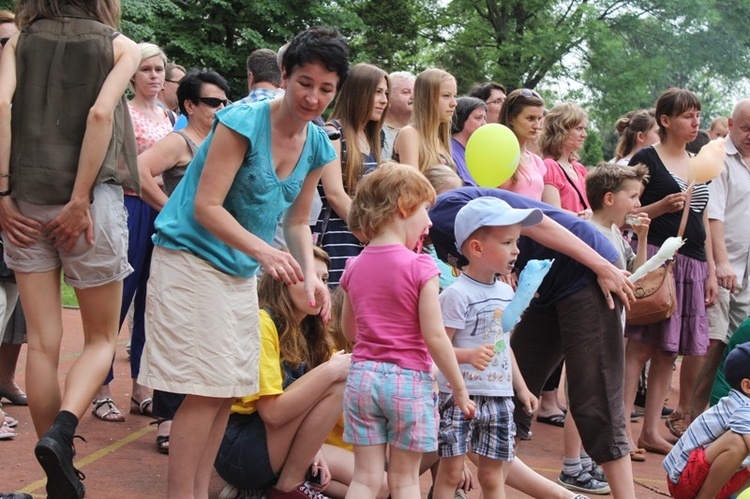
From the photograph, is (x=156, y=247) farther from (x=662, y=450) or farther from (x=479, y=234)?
(x=662, y=450)

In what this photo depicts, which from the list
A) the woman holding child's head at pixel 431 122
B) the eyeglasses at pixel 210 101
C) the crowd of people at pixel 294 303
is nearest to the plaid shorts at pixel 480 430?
the crowd of people at pixel 294 303

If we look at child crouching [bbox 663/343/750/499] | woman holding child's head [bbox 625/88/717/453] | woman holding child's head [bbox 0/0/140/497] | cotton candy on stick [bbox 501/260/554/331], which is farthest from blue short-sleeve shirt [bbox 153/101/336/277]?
woman holding child's head [bbox 625/88/717/453]

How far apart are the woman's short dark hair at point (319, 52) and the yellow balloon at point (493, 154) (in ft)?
5.78

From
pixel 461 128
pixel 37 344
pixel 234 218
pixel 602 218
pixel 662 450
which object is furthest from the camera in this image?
pixel 461 128

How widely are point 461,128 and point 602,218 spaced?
1.79 meters

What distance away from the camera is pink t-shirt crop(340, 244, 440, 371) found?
372cm

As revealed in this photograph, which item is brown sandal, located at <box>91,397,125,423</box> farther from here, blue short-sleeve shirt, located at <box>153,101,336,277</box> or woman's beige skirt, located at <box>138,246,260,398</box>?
blue short-sleeve shirt, located at <box>153,101,336,277</box>

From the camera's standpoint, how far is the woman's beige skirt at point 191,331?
3885 millimetres

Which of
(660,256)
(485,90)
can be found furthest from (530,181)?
(485,90)

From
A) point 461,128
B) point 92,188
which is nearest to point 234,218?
point 92,188

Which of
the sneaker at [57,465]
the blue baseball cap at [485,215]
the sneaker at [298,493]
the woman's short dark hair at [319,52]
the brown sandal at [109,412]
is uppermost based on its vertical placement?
the woman's short dark hair at [319,52]

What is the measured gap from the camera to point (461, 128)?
710 centimetres

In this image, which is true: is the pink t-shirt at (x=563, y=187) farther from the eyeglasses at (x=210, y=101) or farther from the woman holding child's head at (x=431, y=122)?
the eyeglasses at (x=210, y=101)

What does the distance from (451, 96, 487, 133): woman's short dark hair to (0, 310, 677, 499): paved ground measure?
87.5 inches
